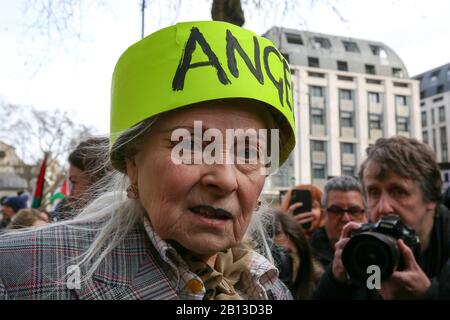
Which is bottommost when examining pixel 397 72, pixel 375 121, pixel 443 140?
pixel 443 140

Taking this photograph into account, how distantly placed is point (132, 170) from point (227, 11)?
2.63 meters

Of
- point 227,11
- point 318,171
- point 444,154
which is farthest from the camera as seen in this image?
point 318,171

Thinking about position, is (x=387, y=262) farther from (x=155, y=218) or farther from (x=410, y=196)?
(x=155, y=218)

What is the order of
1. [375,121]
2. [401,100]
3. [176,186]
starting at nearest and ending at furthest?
[176,186]
[375,121]
[401,100]

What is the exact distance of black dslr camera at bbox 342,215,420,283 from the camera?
2057 millimetres

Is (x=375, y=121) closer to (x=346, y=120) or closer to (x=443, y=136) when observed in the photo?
(x=346, y=120)

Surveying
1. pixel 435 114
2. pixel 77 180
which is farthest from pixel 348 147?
pixel 77 180

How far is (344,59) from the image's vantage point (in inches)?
1777

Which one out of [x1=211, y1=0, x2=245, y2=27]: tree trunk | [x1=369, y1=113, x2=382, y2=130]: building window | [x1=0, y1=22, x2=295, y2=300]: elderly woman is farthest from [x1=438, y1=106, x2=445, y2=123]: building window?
[x1=0, y1=22, x2=295, y2=300]: elderly woman

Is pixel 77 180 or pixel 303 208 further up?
pixel 77 180

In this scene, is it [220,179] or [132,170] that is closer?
[220,179]

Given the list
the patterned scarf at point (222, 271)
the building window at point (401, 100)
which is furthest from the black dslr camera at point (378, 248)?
the building window at point (401, 100)

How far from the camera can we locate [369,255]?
2078 mm

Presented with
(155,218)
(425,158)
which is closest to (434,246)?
(425,158)
